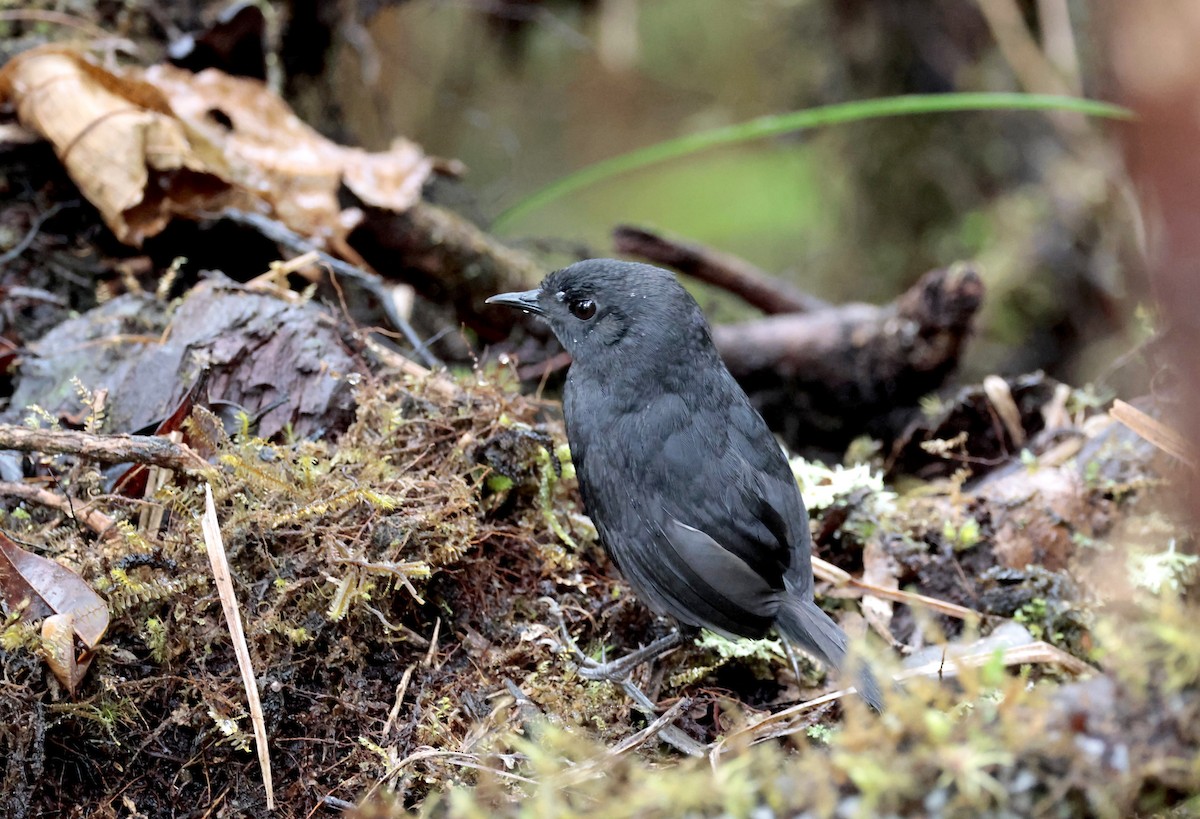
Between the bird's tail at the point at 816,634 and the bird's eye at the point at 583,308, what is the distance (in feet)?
3.67

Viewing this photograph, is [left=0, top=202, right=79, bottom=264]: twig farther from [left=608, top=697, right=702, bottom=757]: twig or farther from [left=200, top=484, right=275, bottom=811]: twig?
[left=608, top=697, right=702, bottom=757]: twig

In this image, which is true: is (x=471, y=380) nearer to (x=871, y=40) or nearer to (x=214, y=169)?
(x=214, y=169)

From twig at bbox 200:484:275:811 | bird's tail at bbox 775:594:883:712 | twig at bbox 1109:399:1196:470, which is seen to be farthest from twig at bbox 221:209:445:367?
twig at bbox 1109:399:1196:470

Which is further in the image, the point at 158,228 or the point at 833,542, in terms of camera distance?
the point at 158,228

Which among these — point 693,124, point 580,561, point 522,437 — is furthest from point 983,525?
point 693,124

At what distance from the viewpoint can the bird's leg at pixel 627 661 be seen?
2.61 m

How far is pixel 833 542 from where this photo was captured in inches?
131

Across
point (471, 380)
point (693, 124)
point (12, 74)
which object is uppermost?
point (12, 74)

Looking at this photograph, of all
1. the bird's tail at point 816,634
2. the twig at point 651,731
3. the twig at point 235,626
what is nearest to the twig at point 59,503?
the twig at point 235,626

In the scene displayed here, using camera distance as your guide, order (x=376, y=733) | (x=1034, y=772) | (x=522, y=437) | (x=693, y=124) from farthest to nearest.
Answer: (x=693, y=124) → (x=522, y=437) → (x=376, y=733) → (x=1034, y=772)

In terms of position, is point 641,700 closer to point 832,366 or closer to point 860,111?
point 832,366

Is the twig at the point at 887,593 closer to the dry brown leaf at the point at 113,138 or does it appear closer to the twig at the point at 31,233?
the dry brown leaf at the point at 113,138

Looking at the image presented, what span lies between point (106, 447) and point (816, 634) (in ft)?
5.93

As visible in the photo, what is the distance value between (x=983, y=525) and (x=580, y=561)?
1.37 metres
